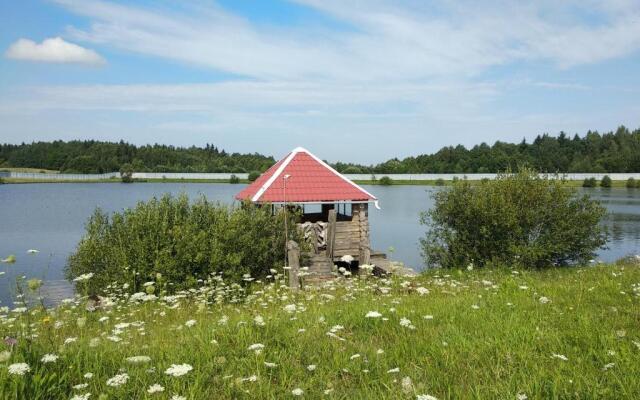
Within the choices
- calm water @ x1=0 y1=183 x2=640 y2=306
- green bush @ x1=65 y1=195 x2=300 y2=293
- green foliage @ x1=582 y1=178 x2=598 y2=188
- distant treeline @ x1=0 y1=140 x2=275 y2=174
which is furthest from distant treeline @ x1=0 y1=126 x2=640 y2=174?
green bush @ x1=65 y1=195 x2=300 y2=293

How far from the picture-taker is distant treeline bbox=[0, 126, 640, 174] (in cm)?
13212

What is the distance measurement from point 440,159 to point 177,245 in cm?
14283

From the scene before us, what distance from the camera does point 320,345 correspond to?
5.37 meters

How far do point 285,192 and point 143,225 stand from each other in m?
7.35

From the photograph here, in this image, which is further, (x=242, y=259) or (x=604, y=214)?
(x=604, y=214)

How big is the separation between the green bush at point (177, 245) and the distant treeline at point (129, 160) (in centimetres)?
14004

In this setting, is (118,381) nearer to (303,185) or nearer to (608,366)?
(608,366)

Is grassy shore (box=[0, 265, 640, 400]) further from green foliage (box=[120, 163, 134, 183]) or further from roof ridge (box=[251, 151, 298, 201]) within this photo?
green foliage (box=[120, 163, 134, 183])

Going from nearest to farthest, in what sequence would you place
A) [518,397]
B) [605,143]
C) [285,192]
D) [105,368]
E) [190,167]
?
[518,397] < [105,368] < [285,192] < [605,143] < [190,167]

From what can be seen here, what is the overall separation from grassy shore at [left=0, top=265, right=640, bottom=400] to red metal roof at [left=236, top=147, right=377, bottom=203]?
14.1m

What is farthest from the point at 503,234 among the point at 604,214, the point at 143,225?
the point at 143,225

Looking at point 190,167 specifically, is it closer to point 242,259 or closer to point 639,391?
point 242,259

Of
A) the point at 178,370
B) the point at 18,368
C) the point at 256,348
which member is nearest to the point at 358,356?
the point at 256,348

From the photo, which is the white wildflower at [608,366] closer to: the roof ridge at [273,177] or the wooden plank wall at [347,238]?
the roof ridge at [273,177]
